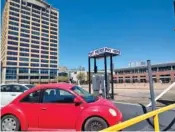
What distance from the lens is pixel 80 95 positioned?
20.9 feet

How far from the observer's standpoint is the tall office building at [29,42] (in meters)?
106

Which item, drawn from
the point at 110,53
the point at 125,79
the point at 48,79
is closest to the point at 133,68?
the point at 125,79

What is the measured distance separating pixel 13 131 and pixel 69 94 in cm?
193

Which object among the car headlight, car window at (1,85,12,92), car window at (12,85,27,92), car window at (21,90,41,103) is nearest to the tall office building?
car window at (1,85,12,92)

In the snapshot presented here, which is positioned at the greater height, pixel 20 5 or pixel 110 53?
pixel 20 5

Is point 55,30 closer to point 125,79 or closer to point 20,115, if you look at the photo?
point 125,79

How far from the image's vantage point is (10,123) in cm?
643

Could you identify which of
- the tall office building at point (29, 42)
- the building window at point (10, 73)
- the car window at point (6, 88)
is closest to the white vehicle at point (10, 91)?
the car window at point (6, 88)

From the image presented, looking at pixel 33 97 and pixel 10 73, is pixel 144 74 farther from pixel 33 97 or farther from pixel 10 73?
pixel 33 97

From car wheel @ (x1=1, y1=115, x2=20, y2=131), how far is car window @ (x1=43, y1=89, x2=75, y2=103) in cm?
103

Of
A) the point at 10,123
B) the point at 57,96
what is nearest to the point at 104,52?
the point at 57,96

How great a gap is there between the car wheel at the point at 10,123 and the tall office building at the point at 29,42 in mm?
99485

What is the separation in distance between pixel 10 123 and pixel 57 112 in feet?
4.90

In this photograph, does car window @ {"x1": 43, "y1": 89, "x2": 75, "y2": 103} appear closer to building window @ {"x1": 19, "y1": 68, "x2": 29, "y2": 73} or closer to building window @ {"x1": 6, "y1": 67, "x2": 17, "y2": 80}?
building window @ {"x1": 6, "y1": 67, "x2": 17, "y2": 80}
